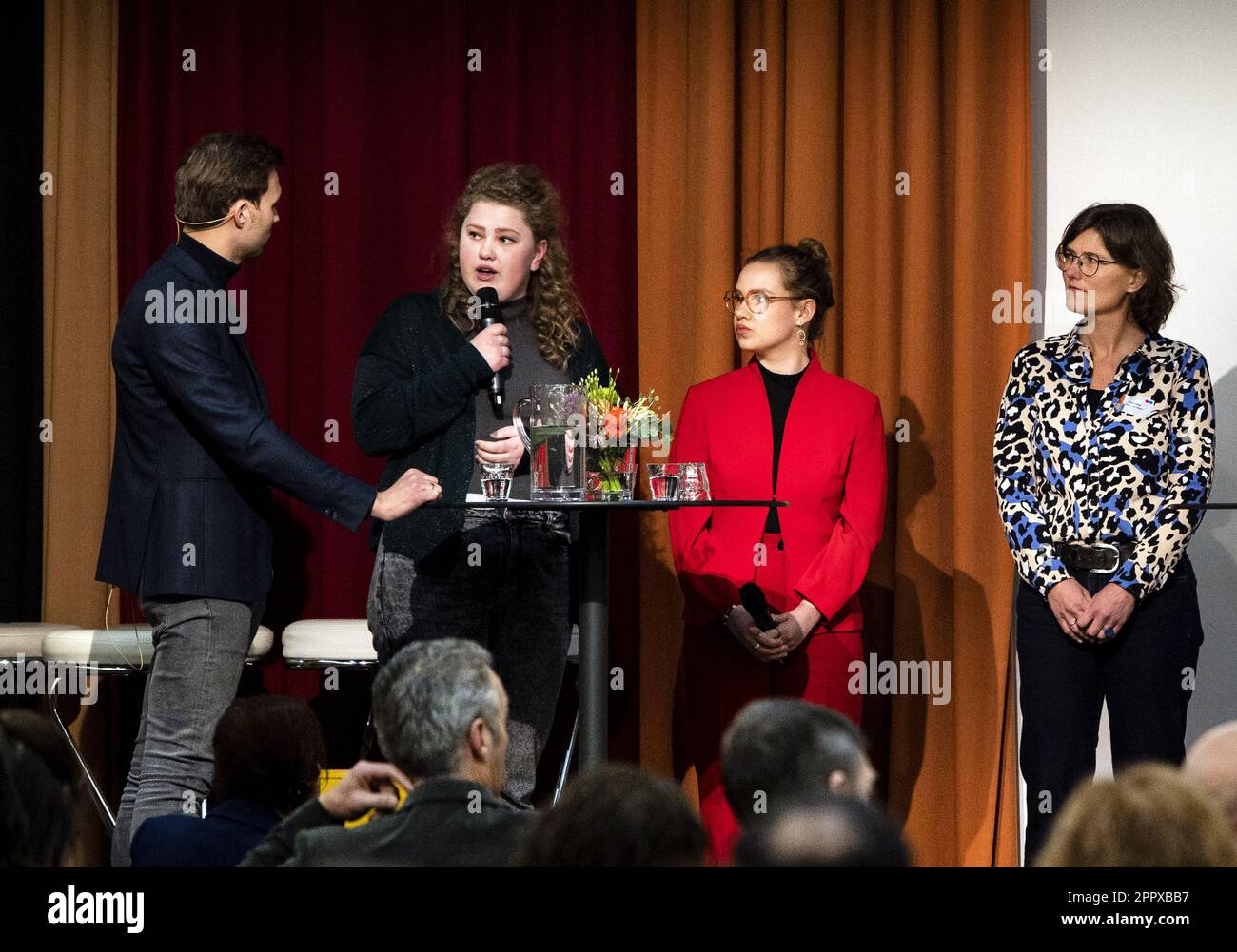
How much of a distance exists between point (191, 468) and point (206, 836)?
1.08 meters

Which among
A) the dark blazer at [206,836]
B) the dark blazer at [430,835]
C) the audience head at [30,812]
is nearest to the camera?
the audience head at [30,812]

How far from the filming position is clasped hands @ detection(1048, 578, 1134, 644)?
10.6 ft

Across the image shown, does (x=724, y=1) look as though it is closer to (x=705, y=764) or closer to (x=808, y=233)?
(x=808, y=233)

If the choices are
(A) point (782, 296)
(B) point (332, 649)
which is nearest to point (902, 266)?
(A) point (782, 296)

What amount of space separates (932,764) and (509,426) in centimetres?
195

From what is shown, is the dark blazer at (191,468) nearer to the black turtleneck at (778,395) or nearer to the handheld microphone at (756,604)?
the handheld microphone at (756,604)

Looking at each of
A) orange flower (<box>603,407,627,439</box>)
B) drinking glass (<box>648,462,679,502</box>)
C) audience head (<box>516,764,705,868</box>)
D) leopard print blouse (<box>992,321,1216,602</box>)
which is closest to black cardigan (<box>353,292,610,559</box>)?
orange flower (<box>603,407,627,439</box>)

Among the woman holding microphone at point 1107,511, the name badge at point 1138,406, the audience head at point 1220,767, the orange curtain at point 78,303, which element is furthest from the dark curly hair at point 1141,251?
the orange curtain at point 78,303

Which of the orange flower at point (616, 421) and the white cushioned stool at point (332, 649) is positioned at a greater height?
the orange flower at point (616, 421)

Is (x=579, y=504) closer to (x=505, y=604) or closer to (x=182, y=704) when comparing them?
(x=505, y=604)

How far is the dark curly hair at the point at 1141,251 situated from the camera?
133 inches

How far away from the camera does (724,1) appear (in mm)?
4371

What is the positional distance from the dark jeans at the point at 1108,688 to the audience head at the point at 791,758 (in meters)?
1.52

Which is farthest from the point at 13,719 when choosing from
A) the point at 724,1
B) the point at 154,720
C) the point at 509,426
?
the point at 724,1
